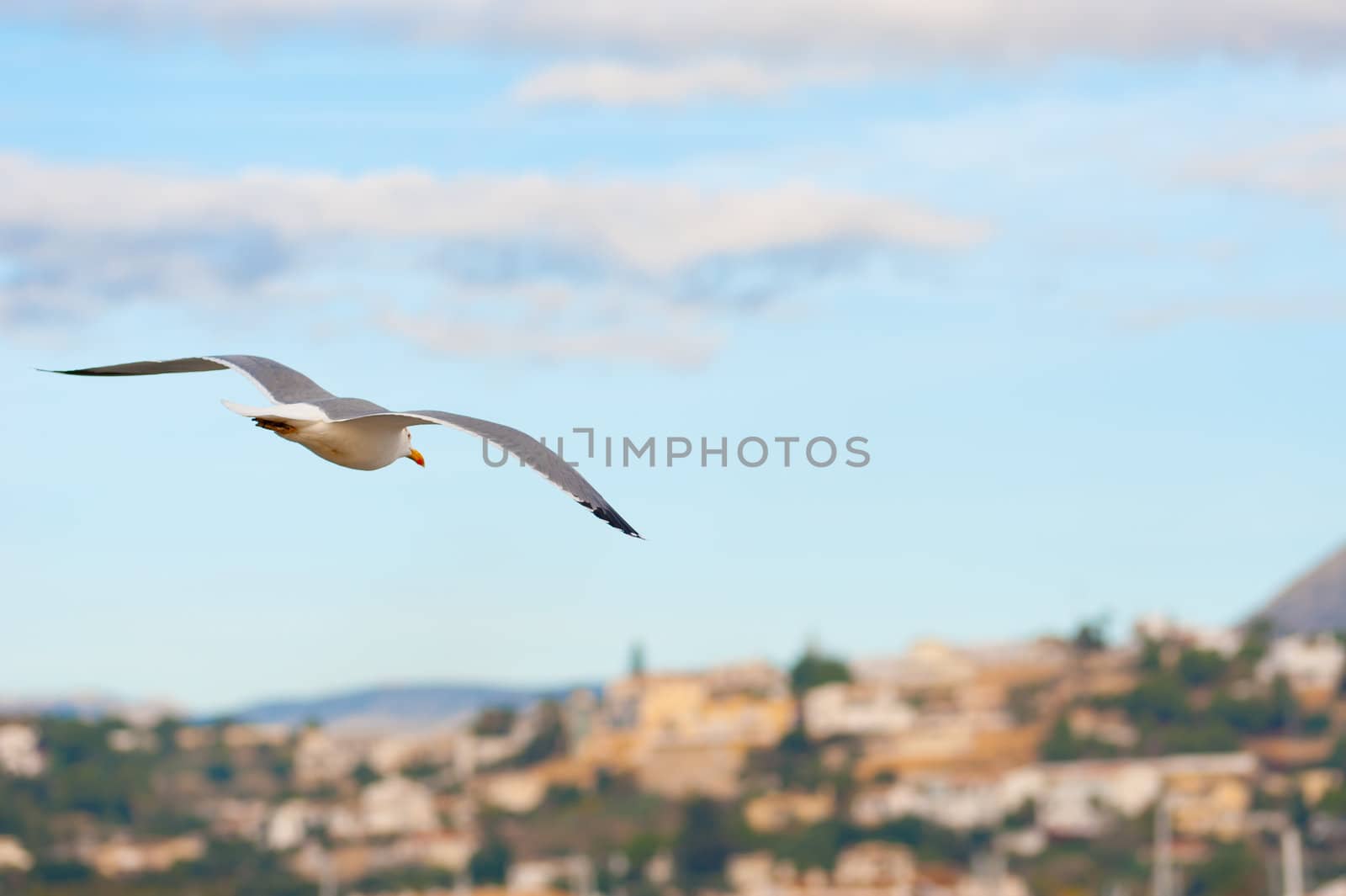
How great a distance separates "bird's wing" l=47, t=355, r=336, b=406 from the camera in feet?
53.4

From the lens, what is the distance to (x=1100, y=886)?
120 m

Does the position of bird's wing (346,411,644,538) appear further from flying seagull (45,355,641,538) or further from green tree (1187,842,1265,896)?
green tree (1187,842,1265,896)

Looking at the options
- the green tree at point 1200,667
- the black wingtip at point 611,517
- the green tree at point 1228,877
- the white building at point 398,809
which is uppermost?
the black wingtip at point 611,517

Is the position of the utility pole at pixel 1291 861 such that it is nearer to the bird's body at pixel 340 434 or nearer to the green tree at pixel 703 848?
the green tree at pixel 703 848

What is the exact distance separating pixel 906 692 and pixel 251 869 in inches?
1902

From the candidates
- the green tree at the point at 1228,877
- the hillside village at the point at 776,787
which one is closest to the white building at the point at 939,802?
the hillside village at the point at 776,787

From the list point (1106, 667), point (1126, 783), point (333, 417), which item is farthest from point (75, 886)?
point (333, 417)

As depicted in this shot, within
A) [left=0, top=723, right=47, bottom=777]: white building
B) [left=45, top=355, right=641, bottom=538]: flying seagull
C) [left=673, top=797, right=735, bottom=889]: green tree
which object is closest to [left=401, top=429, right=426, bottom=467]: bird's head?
[left=45, top=355, right=641, bottom=538]: flying seagull

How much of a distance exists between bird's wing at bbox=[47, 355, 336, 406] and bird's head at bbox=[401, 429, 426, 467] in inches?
25.4

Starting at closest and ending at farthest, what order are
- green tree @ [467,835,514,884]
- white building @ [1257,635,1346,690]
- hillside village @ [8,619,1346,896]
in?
1. hillside village @ [8,619,1346,896]
2. green tree @ [467,835,514,884]
3. white building @ [1257,635,1346,690]

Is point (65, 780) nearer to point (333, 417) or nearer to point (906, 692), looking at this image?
point (906, 692)

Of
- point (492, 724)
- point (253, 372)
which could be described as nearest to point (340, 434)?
point (253, 372)

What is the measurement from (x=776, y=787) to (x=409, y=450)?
13203 cm

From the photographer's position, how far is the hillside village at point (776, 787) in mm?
127625
